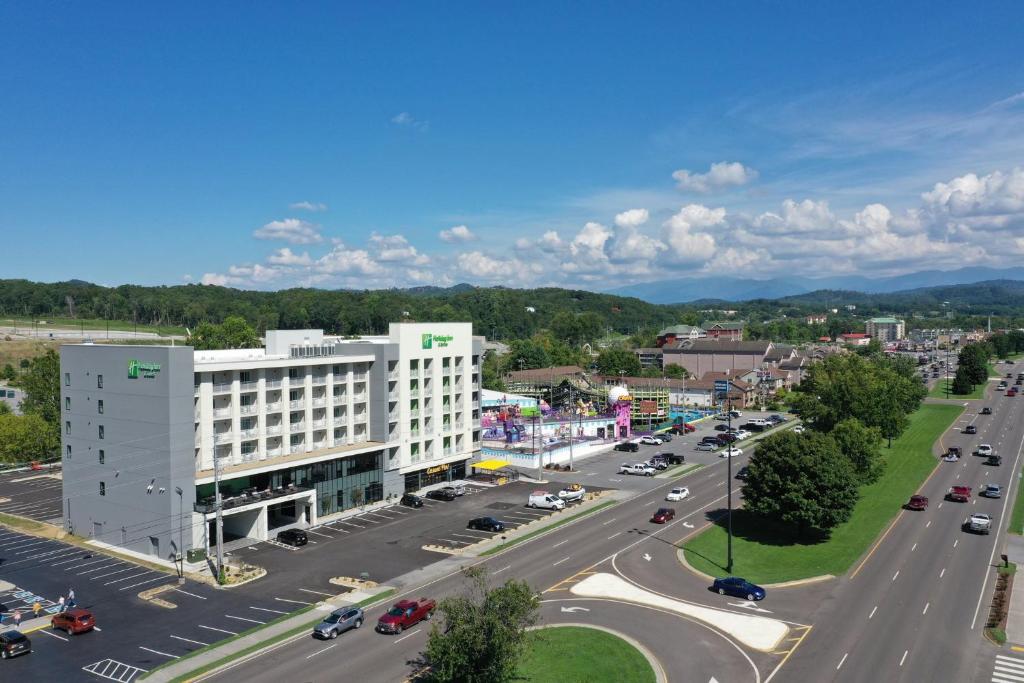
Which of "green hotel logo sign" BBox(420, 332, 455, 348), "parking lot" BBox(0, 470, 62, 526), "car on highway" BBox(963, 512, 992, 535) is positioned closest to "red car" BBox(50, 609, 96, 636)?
"parking lot" BBox(0, 470, 62, 526)

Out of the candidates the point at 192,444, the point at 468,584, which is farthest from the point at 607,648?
the point at 192,444

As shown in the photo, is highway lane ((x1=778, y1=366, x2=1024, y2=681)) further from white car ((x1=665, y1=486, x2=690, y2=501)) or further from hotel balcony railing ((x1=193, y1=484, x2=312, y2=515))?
hotel balcony railing ((x1=193, y1=484, x2=312, y2=515))

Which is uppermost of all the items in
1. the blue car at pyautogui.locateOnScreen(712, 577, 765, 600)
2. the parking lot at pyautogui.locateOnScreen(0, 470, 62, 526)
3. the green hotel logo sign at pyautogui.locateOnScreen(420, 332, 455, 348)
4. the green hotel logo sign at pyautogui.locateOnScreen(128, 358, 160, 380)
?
the green hotel logo sign at pyautogui.locateOnScreen(420, 332, 455, 348)

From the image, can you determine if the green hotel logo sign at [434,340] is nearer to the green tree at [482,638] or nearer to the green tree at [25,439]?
the green tree at [482,638]

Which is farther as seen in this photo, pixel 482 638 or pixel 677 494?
pixel 677 494

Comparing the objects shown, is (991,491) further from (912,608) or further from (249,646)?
(249,646)

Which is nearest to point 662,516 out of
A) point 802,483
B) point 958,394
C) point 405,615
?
point 802,483
